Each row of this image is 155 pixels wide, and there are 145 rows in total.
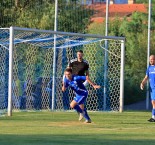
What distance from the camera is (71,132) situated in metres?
15.6

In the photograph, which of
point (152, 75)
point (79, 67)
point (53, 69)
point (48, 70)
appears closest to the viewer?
point (152, 75)

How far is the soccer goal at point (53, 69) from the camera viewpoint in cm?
2616

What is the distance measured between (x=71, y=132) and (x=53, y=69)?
11462 mm

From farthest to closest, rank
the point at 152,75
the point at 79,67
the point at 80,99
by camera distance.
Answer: the point at 79,67, the point at 152,75, the point at 80,99

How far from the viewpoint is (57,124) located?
1831 cm

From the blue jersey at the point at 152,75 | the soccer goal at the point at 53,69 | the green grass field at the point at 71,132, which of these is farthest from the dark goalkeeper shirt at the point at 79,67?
the soccer goal at the point at 53,69

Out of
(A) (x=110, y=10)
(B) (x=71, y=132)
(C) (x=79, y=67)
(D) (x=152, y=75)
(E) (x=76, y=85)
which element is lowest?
(B) (x=71, y=132)

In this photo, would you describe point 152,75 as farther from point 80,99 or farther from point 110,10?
point 110,10

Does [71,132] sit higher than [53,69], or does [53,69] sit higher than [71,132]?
[53,69]

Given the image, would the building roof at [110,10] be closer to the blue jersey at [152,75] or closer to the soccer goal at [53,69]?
the soccer goal at [53,69]

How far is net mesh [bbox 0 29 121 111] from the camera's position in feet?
86.1

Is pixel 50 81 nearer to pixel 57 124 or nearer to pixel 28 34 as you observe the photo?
pixel 28 34

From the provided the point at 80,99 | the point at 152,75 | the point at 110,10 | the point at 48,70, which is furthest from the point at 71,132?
the point at 110,10

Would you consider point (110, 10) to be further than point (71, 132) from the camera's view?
Yes
